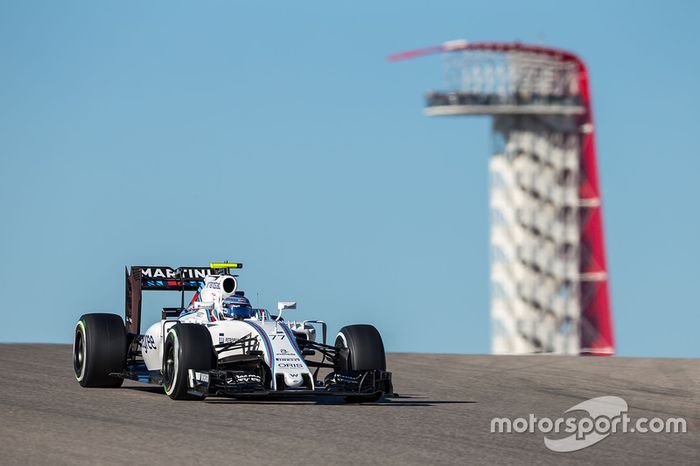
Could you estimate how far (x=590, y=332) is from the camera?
67.0 m

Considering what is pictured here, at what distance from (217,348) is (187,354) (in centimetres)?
124

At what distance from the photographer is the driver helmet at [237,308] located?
719 inches

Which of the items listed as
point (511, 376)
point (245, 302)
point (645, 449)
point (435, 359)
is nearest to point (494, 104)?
point (435, 359)

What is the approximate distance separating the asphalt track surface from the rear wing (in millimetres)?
1055

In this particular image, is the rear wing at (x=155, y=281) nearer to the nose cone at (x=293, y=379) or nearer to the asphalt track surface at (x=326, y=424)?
the asphalt track surface at (x=326, y=424)

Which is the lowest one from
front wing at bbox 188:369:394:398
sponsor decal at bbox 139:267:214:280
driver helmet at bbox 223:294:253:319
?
front wing at bbox 188:369:394:398

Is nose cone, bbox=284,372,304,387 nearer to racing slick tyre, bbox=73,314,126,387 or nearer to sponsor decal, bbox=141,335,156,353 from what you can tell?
sponsor decal, bbox=141,335,156,353

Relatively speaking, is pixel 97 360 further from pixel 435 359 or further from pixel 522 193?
pixel 522 193

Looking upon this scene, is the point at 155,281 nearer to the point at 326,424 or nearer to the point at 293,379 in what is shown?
the point at 293,379

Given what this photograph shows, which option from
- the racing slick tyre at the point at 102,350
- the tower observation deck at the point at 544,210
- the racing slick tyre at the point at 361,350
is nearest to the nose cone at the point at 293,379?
the racing slick tyre at the point at 361,350

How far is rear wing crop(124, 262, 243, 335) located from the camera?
20391mm

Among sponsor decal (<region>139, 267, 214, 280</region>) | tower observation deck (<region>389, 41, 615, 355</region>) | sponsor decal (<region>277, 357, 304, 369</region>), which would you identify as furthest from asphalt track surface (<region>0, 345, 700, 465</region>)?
tower observation deck (<region>389, 41, 615, 355</region>)

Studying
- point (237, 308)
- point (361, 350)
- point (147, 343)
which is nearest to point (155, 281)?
point (147, 343)

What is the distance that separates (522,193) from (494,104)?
14.9 ft
